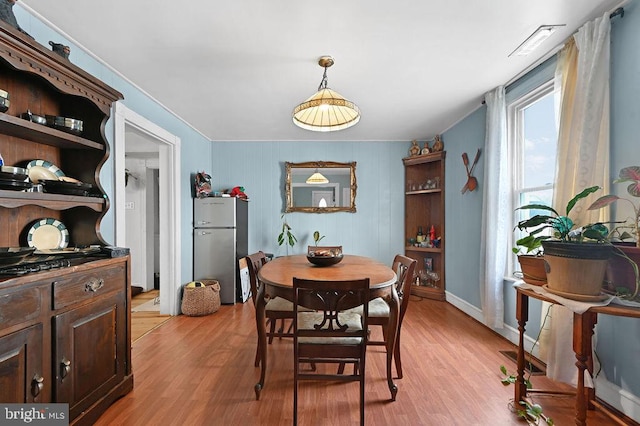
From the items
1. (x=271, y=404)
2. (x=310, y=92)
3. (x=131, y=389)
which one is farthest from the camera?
(x=310, y=92)

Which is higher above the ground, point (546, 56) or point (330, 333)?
point (546, 56)

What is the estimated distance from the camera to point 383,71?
2.36m

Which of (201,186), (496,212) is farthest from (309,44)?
(201,186)

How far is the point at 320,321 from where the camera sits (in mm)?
1823

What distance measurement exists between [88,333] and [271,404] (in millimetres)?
1134

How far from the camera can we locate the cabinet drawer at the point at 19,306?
112 cm

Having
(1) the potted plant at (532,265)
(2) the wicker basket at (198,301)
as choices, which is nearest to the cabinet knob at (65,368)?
(2) the wicker basket at (198,301)

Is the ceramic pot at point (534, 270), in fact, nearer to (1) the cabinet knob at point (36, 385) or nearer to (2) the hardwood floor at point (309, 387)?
(2) the hardwood floor at point (309, 387)

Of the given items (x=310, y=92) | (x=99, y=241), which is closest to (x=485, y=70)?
(x=310, y=92)

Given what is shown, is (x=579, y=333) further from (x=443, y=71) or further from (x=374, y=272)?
(x=443, y=71)

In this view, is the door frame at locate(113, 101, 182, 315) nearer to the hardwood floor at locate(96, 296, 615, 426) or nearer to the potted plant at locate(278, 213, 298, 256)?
the hardwood floor at locate(96, 296, 615, 426)

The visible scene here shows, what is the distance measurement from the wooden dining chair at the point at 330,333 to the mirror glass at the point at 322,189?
288cm

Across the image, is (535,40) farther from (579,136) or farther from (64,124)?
(64,124)

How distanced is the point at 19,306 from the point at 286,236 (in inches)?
128
